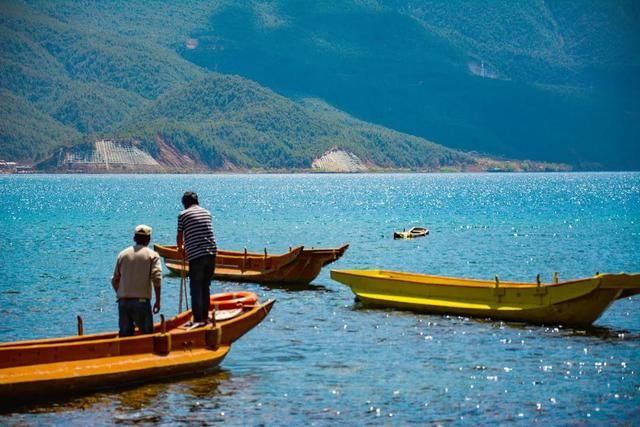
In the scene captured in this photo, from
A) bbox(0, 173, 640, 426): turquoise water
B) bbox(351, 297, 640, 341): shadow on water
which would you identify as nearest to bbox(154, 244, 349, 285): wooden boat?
bbox(0, 173, 640, 426): turquoise water

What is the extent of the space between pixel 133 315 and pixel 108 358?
1.11 m

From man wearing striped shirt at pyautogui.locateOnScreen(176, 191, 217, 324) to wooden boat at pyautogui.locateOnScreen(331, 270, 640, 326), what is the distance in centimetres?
1141

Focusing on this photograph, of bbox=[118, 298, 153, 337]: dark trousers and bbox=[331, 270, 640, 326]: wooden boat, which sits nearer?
bbox=[118, 298, 153, 337]: dark trousers

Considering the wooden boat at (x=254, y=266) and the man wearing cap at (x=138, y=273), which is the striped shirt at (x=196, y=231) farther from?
the wooden boat at (x=254, y=266)

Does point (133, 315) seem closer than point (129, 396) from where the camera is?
No

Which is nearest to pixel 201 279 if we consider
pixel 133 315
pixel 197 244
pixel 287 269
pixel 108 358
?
pixel 197 244

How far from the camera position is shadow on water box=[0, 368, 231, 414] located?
985 inches

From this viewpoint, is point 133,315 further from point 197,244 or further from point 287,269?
point 287,269

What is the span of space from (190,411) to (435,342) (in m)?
9.96

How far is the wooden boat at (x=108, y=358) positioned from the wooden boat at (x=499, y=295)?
10.4m

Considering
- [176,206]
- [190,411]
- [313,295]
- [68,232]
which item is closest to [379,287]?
[313,295]

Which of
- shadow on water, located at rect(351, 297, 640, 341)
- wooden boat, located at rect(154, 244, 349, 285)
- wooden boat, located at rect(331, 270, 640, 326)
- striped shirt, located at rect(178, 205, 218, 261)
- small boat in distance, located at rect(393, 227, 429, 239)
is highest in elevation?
small boat in distance, located at rect(393, 227, 429, 239)

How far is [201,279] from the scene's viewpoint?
2814cm

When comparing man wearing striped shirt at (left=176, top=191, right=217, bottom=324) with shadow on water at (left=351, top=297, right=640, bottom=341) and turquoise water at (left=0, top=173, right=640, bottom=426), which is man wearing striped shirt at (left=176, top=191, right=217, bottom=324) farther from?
shadow on water at (left=351, top=297, right=640, bottom=341)
